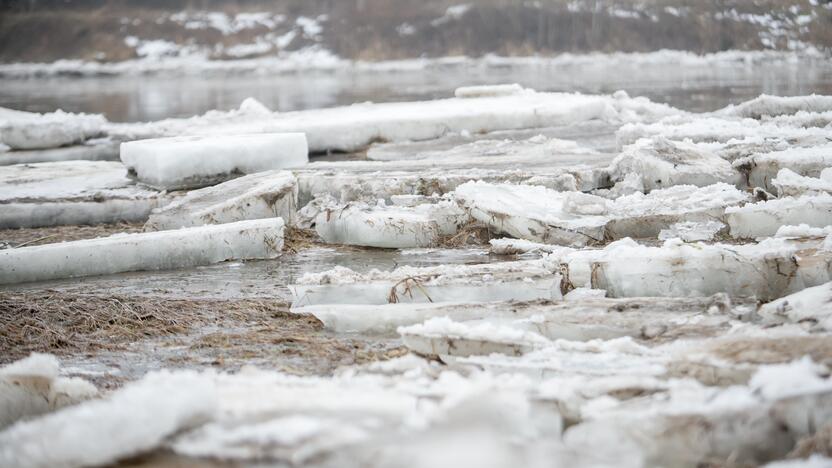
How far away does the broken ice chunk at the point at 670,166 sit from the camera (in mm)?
5332

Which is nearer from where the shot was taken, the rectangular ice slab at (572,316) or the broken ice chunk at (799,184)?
the rectangular ice slab at (572,316)

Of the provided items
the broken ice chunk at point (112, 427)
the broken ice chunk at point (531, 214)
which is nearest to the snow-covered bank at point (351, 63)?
the broken ice chunk at point (531, 214)

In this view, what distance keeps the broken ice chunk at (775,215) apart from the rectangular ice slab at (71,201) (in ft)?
12.6

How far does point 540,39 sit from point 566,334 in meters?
35.7

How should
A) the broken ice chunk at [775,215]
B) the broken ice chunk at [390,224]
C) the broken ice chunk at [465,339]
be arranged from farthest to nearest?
the broken ice chunk at [390,224], the broken ice chunk at [775,215], the broken ice chunk at [465,339]

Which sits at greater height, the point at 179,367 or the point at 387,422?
the point at 387,422

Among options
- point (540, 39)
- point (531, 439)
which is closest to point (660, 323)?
point (531, 439)

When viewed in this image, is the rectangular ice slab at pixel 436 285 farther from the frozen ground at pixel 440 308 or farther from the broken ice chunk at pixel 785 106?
the broken ice chunk at pixel 785 106

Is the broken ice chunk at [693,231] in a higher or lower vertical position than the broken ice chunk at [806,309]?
lower

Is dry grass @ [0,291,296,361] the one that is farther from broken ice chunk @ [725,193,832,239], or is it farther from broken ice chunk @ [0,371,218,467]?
broken ice chunk @ [725,193,832,239]

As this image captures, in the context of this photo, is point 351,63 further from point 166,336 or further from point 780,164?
point 166,336

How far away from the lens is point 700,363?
227 cm

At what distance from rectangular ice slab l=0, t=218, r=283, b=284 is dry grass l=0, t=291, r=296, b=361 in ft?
1.65

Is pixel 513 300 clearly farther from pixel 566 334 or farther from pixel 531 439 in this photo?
pixel 531 439
